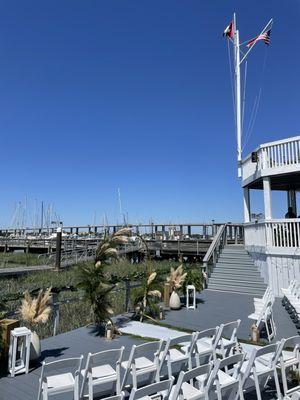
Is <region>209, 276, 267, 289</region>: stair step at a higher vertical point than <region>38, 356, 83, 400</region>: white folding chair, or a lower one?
lower

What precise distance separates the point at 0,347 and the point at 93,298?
2.57 m

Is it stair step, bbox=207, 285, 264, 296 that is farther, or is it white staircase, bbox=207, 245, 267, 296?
white staircase, bbox=207, 245, 267, 296

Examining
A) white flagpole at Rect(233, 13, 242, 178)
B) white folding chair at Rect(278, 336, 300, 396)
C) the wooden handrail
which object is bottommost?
white folding chair at Rect(278, 336, 300, 396)

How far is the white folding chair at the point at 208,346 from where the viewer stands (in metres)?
5.40

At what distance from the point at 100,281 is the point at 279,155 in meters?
8.78

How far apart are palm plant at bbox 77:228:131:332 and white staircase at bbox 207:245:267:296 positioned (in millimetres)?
6972

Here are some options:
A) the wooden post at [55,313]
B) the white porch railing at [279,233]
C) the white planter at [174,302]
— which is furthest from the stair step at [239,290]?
the wooden post at [55,313]

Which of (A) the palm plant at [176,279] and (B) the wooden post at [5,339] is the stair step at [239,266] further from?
(B) the wooden post at [5,339]

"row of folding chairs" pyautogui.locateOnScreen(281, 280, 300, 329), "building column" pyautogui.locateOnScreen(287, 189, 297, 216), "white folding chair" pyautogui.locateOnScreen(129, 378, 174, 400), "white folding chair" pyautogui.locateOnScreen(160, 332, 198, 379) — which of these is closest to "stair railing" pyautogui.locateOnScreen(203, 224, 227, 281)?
"row of folding chairs" pyautogui.locateOnScreen(281, 280, 300, 329)

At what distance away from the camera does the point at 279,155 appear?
45.1ft

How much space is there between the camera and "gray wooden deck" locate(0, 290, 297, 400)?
5199mm

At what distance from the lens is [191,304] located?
1140cm

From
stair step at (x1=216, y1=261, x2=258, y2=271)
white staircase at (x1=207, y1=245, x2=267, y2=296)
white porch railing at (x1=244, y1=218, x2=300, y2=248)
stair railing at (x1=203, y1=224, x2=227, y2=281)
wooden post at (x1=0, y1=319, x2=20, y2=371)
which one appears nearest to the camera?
wooden post at (x1=0, y1=319, x2=20, y2=371)

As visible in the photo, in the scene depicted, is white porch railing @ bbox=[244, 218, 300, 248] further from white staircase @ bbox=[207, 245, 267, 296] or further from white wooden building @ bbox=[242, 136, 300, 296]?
white staircase @ bbox=[207, 245, 267, 296]
